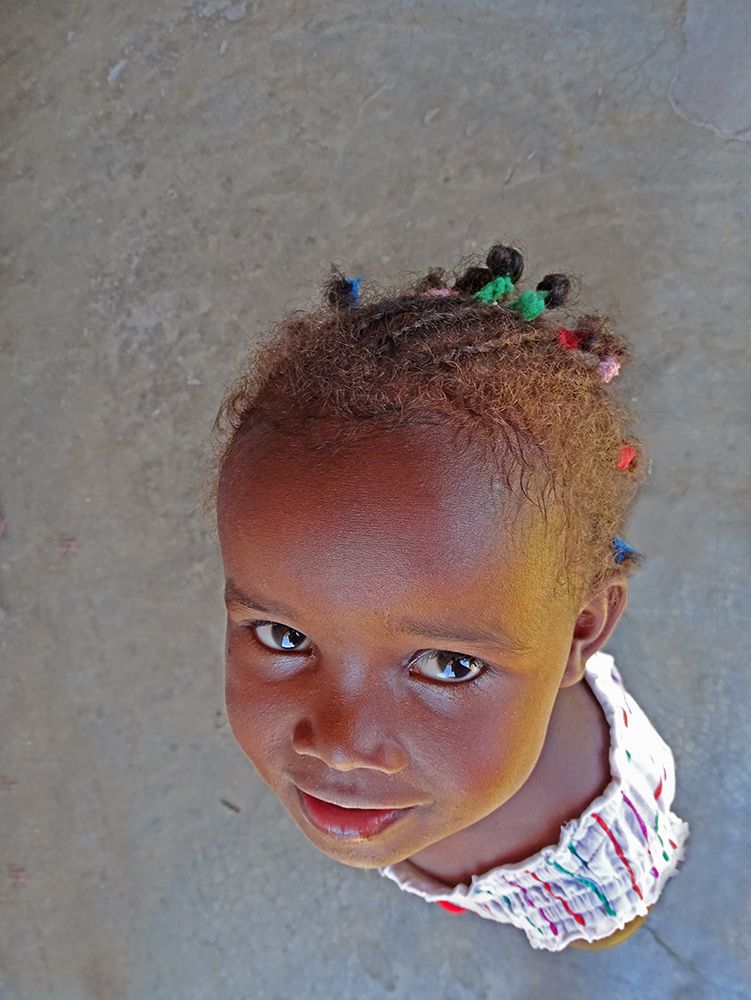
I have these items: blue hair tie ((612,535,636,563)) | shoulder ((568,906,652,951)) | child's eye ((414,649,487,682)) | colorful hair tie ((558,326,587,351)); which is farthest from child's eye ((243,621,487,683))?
shoulder ((568,906,652,951))

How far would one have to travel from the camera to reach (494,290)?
1.11 meters

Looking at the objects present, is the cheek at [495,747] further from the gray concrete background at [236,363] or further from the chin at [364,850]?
the gray concrete background at [236,363]

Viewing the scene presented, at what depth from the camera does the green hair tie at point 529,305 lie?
1.09 meters

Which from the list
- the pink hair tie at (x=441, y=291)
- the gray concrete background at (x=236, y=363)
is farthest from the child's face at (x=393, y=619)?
the gray concrete background at (x=236, y=363)

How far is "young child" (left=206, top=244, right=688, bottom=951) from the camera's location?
892 mm

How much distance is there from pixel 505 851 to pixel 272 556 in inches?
24.9

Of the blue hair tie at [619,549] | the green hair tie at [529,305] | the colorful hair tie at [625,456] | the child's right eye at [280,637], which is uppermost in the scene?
the green hair tie at [529,305]

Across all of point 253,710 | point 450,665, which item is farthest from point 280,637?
point 450,665

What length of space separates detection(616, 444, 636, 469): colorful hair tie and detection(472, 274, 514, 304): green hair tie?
0.24 metres

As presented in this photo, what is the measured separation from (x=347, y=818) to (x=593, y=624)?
366mm

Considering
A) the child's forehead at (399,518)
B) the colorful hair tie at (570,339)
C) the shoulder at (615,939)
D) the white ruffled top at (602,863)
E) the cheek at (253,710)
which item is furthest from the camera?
the shoulder at (615,939)

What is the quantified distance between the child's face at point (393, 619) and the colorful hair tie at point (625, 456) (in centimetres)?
21

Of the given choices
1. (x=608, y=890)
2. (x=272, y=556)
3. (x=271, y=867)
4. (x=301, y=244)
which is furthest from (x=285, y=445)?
(x=271, y=867)

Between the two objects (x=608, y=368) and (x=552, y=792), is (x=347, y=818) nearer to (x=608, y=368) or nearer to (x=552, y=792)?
(x=552, y=792)
